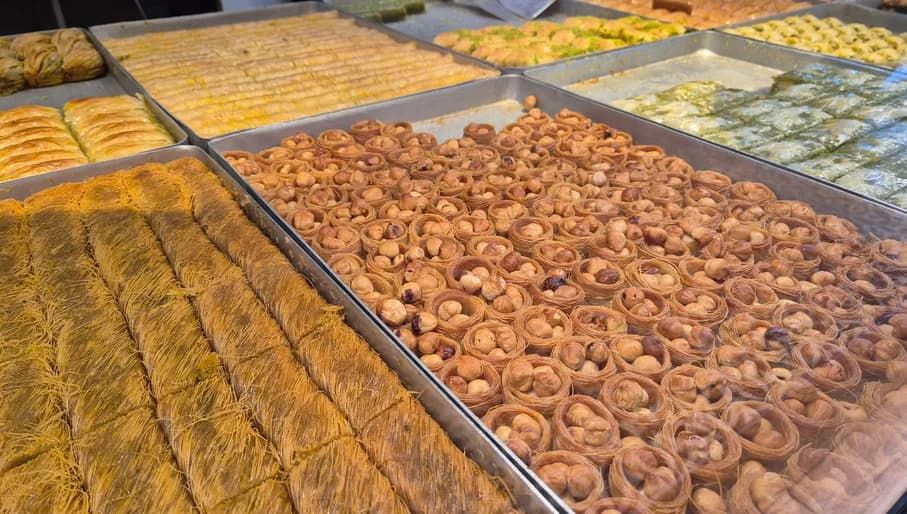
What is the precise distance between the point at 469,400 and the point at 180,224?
64.0 inches

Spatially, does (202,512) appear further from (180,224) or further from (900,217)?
(900,217)

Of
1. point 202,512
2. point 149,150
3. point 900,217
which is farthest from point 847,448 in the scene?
point 149,150

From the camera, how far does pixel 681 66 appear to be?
17.1 feet

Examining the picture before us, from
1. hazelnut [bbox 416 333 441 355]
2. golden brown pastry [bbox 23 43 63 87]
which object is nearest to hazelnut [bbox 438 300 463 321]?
hazelnut [bbox 416 333 441 355]

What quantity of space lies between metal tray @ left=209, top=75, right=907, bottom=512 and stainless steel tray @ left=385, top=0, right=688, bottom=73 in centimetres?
173

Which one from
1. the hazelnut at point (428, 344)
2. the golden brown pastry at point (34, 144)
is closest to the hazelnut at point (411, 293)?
the hazelnut at point (428, 344)

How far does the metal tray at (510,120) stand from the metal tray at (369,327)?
0.06 ft

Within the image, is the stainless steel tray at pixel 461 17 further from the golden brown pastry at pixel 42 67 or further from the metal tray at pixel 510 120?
the golden brown pastry at pixel 42 67

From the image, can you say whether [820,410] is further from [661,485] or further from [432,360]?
[432,360]

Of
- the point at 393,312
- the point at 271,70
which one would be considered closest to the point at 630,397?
the point at 393,312

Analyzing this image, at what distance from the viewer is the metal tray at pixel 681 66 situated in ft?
15.5

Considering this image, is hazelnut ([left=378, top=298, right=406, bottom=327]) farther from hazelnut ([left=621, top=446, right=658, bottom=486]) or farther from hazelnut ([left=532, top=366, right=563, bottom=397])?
hazelnut ([left=621, top=446, right=658, bottom=486])

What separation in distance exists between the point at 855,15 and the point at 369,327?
6482mm

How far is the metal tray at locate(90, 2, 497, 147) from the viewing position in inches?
192
